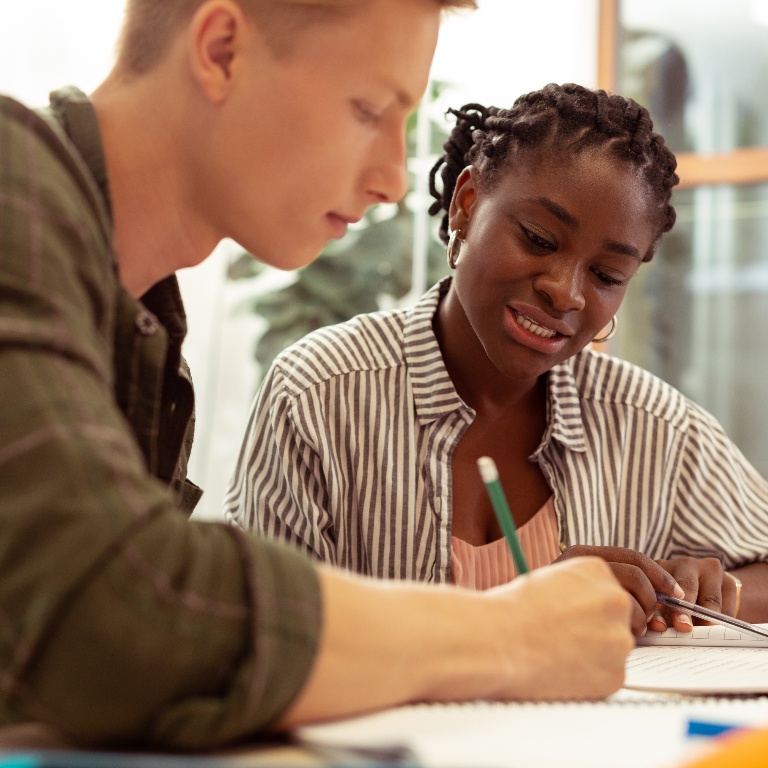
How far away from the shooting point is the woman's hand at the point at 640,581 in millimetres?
1126

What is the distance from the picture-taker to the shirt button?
2.51 ft

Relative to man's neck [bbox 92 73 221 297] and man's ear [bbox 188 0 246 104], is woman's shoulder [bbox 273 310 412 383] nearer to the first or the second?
man's neck [bbox 92 73 221 297]

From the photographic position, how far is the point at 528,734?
0.60 meters

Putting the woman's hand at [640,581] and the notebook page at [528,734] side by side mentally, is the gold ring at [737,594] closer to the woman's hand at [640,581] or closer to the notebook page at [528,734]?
the woman's hand at [640,581]

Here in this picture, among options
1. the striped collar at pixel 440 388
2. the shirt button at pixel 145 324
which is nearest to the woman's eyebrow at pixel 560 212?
the striped collar at pixel 440 388

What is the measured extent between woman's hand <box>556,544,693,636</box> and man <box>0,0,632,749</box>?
38 cm

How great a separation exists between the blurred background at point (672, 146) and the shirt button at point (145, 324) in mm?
2707

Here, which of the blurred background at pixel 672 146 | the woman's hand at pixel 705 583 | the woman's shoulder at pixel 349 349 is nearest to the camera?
the woman's hand at pixel 705 583

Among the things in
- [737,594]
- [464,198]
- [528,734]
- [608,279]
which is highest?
[464,198]

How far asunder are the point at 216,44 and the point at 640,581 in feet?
2.31

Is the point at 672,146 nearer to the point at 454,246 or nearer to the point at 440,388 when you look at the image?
the point at 454,246

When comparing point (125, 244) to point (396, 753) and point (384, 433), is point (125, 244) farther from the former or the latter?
point (384, 433)

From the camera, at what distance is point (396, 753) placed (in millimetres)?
489

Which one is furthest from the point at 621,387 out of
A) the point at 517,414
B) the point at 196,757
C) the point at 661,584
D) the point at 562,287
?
the point at 196,757
